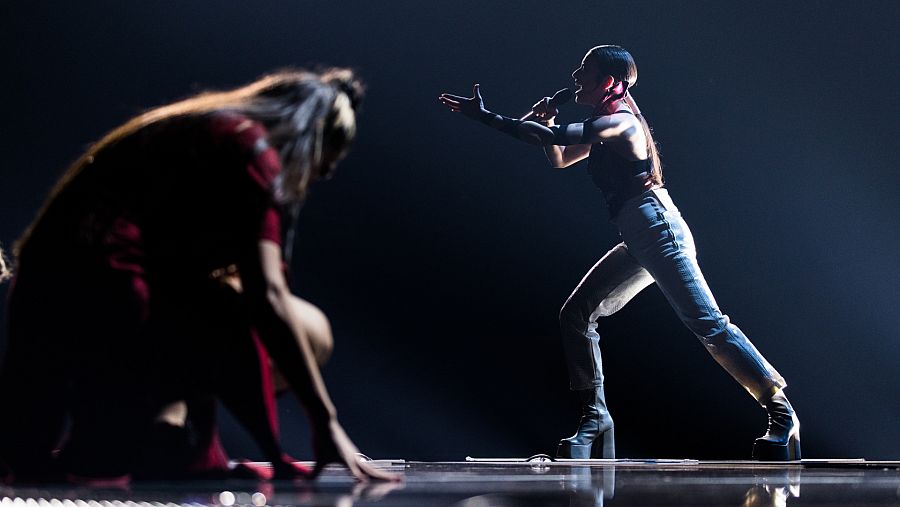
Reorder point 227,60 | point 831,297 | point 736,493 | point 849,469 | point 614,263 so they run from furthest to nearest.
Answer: point 831,297, point 227,60, point 614,263, point 849,469, point 736,493

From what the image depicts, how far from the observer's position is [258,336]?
1416 mm

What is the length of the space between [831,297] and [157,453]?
9.70ft

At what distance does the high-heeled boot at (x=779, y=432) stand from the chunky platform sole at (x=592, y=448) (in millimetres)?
472

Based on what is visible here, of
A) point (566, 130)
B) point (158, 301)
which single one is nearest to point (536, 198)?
point (566, 130)

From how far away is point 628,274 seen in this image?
332 centimetres

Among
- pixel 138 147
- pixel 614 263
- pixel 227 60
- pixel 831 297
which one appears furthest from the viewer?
pixel 831 297

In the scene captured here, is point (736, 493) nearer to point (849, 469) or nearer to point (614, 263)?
point (849, 469)

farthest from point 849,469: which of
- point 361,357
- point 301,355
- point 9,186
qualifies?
point 9,186

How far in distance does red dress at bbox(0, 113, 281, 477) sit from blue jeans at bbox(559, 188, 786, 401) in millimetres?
1984

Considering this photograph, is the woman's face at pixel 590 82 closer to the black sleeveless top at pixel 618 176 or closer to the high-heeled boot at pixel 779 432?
the black sleeveless top at pixel 618 176

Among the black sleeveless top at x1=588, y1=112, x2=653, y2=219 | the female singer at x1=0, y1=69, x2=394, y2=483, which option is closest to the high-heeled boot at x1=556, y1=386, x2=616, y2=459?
the black sleeveless top at x1=588, y1=112, x2=653, y2=219

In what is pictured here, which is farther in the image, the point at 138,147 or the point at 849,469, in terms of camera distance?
the point at 849,469

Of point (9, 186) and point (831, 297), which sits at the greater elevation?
point (9, 186)

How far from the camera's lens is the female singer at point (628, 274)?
313 cm
